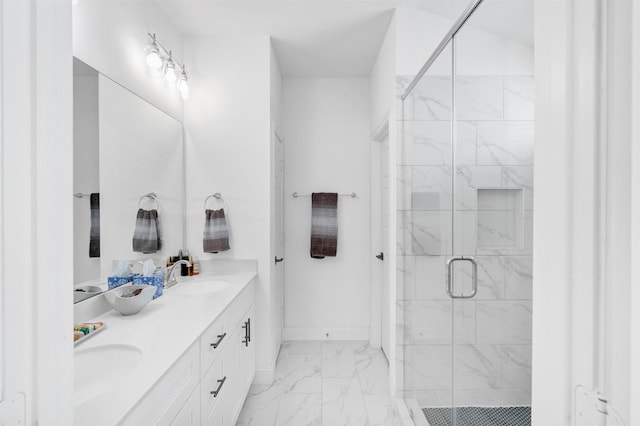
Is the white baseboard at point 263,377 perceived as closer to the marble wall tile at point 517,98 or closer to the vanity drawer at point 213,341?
the vanity drawer at point 213,341

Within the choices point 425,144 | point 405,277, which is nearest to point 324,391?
point 405,277

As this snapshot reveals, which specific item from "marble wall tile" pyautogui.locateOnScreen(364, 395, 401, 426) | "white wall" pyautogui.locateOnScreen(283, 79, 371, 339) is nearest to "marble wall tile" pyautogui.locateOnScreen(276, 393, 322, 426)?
"marble wall tile" pyautogui.locateOnScreen(364, 395, 401, 426)

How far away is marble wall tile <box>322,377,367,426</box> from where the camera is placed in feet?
6.78

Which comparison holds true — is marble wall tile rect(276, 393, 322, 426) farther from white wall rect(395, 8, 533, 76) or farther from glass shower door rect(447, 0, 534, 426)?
white wall rect(395, 8, 533, 76)

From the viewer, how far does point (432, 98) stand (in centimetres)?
189

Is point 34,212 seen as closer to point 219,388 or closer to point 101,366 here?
point 101,366

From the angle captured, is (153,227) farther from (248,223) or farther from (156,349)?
(156,349)

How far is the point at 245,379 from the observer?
2.08 meters

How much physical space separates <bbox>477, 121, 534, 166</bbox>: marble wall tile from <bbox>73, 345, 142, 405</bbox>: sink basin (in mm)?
1397

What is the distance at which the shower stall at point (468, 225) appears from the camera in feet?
3.66

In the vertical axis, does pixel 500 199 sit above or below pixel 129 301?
above

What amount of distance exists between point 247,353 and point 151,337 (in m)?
1.03

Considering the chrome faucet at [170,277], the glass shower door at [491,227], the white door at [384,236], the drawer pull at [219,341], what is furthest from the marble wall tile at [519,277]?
the chrome faucet at [170,277]

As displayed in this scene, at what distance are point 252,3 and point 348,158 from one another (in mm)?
1543
